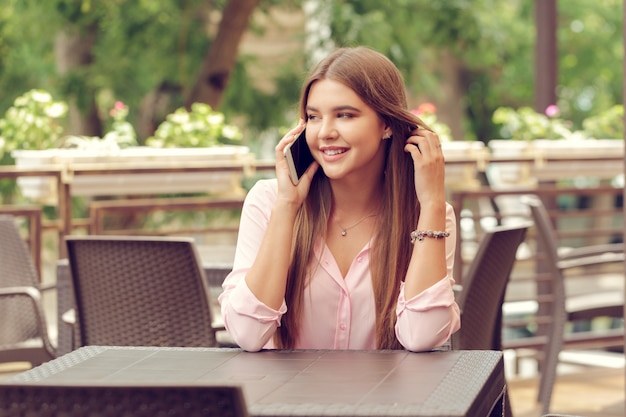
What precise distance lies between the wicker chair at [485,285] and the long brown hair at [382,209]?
0.80 m

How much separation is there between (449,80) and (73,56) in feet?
25.1

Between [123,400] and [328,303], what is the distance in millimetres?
1181

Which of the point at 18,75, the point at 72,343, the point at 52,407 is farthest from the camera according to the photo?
the point at 18,75

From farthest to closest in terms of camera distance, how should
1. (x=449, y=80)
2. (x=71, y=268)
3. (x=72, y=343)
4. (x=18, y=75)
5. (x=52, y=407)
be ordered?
(x=449, y=80)
(x=18, y=75)
(x=72, y=343)
(x=71, y=268)
(x=52, y=407)

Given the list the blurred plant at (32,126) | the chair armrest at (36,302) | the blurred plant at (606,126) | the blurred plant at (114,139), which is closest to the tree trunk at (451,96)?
the blurred plant at (606,126)

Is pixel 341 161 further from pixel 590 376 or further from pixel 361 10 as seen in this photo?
pixel 361 10

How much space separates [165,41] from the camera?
1054cm

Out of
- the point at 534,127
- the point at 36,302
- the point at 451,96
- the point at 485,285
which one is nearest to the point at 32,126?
the point at 36,302

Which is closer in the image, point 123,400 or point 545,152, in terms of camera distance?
point 123,400

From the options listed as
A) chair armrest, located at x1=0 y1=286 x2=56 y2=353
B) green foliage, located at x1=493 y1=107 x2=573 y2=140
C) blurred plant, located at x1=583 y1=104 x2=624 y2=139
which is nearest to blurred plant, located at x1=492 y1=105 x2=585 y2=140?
green foliage, located at x1=493 y1=107 x2=573 y2=140

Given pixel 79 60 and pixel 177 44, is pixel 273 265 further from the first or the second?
pixel 79 60

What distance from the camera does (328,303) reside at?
105 inches

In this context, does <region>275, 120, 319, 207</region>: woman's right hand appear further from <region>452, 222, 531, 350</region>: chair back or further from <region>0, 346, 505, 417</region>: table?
<region>452, 222, 531, 350</region>: chair back

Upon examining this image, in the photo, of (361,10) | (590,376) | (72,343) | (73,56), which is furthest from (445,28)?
(72,343)
